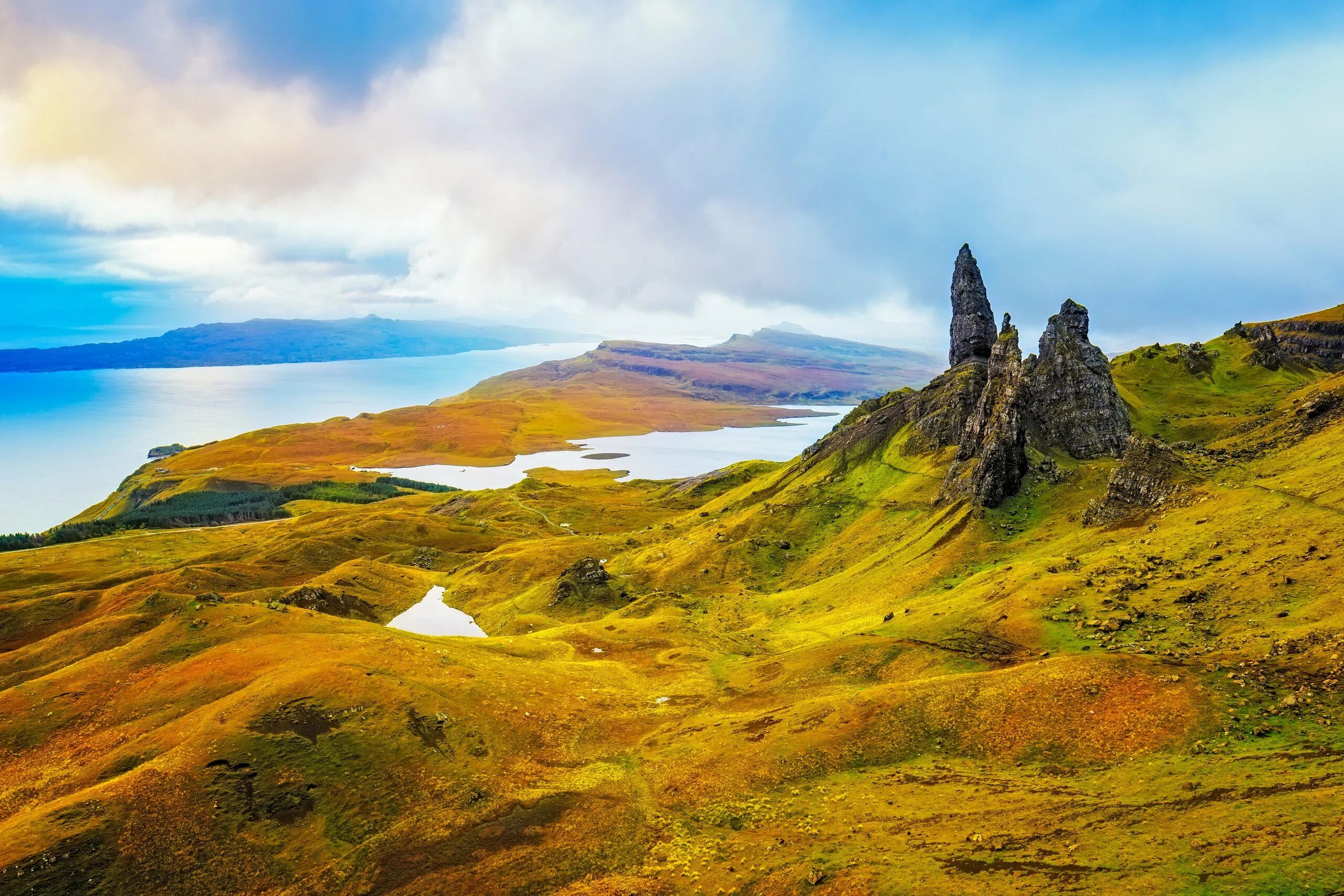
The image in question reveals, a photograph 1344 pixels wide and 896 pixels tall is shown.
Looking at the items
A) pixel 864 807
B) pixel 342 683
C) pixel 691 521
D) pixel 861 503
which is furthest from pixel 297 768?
pixel 691 521

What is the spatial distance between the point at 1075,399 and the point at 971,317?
2065 inches

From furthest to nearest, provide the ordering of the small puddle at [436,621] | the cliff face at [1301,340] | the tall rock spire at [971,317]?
the tall rock spire at [971,317], the cliff face at [1301,340], the small puddle at [436,621]

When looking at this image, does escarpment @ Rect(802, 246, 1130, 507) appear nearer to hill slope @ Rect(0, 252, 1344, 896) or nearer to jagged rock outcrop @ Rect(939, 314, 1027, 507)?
jagged rock outcrop @ Rect(939, 314, 1027, 507)

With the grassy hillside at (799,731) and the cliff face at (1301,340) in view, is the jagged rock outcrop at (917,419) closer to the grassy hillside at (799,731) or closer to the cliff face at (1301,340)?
the grassy hillside at (799,731)

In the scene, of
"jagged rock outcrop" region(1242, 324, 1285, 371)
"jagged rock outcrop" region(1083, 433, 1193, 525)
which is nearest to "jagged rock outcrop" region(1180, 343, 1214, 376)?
"jagged rock outcrop" region(1242, 324, 1285, 371)

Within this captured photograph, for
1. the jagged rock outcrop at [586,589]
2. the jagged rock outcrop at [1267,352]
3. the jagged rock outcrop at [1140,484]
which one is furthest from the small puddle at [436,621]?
the jagged rock outcrop at [1267,352]

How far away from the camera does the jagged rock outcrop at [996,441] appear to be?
9506 centimetres

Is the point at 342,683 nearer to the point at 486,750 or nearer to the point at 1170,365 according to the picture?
the point at 486,750

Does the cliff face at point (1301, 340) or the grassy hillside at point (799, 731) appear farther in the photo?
the cliff face at point (1301, 340)

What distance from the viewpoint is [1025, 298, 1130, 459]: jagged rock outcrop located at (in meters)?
105

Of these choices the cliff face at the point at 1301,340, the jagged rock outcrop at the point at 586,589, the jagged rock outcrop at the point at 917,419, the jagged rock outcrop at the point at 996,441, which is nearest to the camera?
the jagged rock outcrop at the point at 996,441

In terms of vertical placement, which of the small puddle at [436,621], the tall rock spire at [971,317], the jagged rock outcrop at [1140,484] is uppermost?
the tall rock spire at [971,317]

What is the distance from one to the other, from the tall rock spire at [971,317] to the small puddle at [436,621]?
116 m

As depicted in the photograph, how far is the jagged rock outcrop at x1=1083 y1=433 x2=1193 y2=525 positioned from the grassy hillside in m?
1.53
